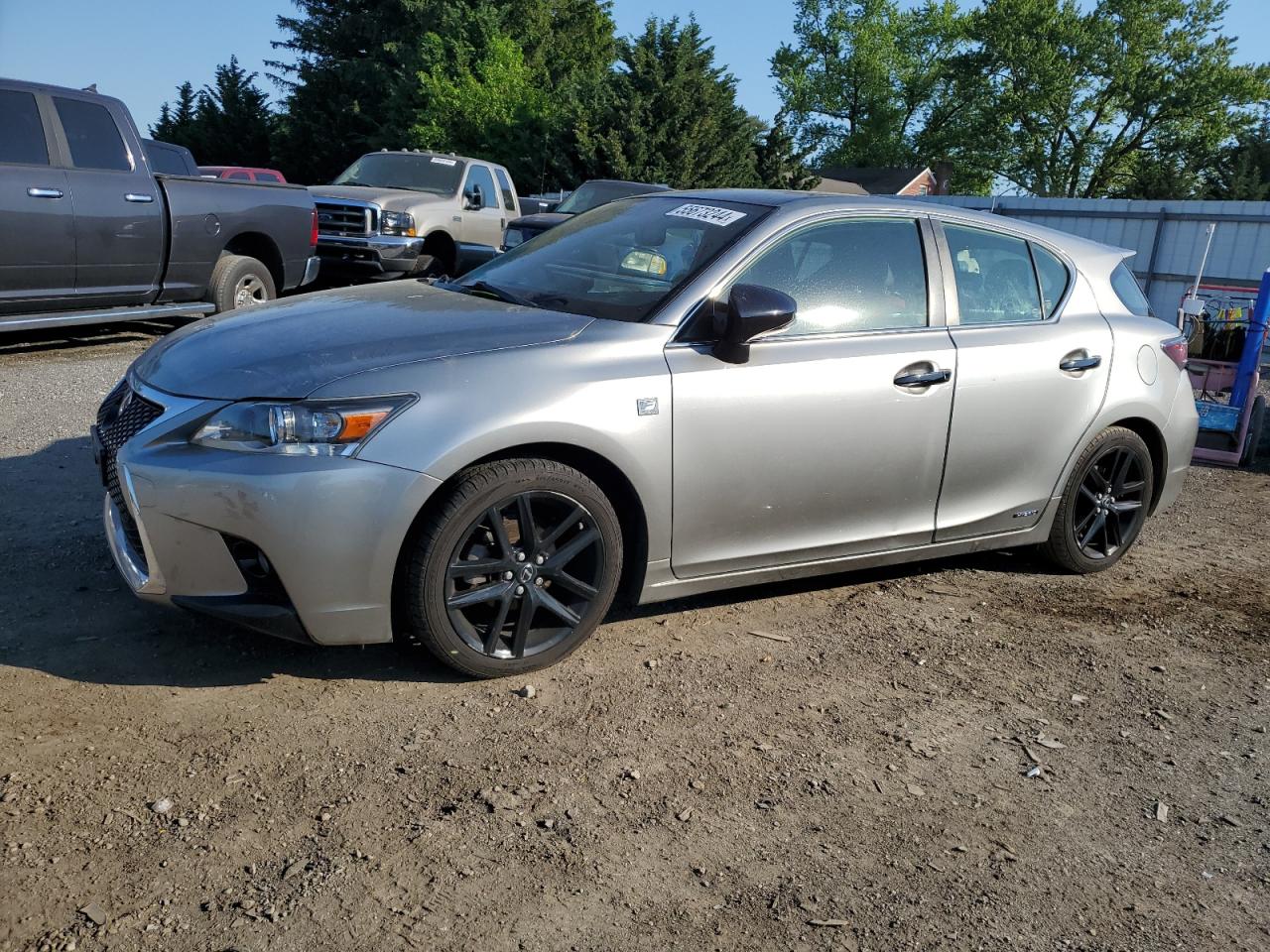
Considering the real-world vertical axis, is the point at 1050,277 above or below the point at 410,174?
above

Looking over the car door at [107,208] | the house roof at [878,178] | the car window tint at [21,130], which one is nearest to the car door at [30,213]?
the car window tint at [21,130]

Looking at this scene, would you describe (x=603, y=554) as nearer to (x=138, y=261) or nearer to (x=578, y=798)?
(x=578, y=798)

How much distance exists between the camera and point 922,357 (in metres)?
4.54

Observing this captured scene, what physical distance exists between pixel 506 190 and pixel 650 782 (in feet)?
47.6

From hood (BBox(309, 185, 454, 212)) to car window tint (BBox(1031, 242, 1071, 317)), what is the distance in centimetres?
1037

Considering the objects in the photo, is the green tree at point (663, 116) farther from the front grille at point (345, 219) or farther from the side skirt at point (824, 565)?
the side skirt at point (824, 565)

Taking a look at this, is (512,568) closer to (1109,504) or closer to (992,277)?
(992,277)

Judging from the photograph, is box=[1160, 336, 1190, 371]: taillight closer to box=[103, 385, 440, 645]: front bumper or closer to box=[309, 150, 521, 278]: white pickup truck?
box=[103, 385, 440, 645]: front bumper

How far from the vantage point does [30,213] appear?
8.26m

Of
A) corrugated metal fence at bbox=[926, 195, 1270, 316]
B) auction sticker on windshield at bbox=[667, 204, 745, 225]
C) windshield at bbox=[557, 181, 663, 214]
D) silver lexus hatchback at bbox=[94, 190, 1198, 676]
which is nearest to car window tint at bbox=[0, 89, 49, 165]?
silver lexus hatchback at bbox=[94, 190, 1198, 676]

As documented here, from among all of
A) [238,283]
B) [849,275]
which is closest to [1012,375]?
[849,275]

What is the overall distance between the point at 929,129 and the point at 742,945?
80.4 m

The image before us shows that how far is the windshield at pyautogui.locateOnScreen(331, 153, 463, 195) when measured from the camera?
50.7ft

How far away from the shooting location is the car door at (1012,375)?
15.5 feet
